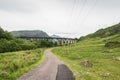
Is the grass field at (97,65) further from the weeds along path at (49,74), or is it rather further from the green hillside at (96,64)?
the weeds along path at (49,74)

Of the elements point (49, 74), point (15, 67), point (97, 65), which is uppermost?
point (15, 67)

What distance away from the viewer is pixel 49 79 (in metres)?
29.2

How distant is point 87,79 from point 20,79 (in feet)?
27.6

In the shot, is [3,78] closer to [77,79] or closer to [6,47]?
[77,79]

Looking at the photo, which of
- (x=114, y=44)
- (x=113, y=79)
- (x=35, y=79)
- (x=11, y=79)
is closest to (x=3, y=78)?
(x=11, y=79)

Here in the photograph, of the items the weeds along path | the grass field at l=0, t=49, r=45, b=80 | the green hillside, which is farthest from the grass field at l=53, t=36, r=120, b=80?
the grass field at l=0, t=49, r=45, b=80

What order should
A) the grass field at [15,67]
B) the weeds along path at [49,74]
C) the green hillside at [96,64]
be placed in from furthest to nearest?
the green hillside at [96,64]
the weeds along path at [49,74]
the grass field at [15,67]

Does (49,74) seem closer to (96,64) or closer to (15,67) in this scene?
(15,67)

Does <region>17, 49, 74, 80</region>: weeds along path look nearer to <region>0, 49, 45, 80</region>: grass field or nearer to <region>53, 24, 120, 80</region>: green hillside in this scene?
<region>0, 49, 45, 80</region>: grass field

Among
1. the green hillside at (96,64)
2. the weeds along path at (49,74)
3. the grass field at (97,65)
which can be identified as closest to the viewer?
the weeds along path at (49,74)

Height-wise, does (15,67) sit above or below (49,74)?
above

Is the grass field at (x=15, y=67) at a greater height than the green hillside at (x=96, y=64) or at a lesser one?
greater

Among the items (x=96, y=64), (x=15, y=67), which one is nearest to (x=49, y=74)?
(x=15, y=67)

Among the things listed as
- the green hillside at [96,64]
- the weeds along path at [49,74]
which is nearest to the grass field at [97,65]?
the green hillside at [96,64]
